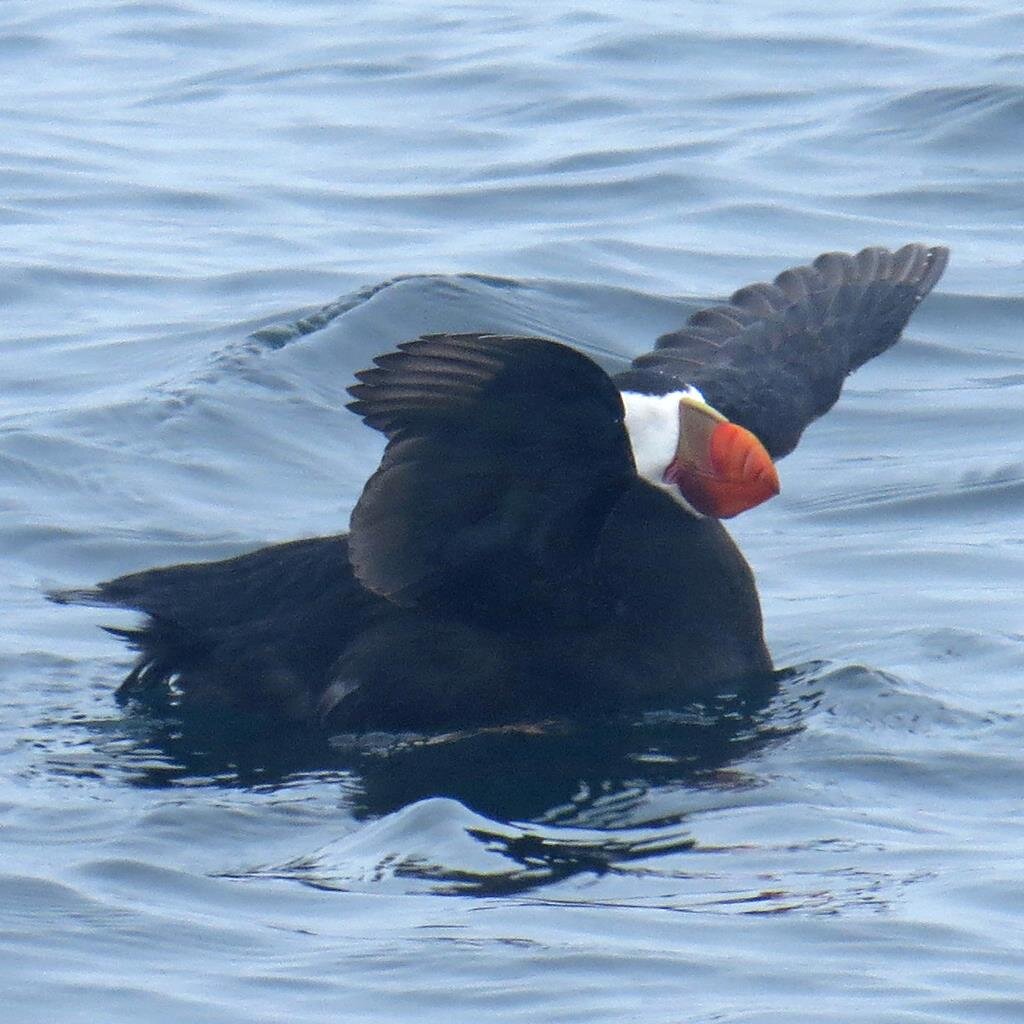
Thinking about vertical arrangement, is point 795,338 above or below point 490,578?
above

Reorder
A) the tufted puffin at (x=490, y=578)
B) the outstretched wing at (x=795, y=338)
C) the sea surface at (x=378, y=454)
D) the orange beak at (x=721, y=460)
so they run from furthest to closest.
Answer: the outstretched wing at (x=795, y=338), the orange beak at (x=721, y=460), the tufted puffin at (x=490, y=578), the sea surface at (x=378, y=454)

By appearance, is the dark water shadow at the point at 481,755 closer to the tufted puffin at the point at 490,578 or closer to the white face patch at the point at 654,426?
the tufted puffin at the point at 490,578

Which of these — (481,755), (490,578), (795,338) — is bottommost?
(481,755)

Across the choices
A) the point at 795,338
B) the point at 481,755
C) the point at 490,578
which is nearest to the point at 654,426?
the point at 490,578

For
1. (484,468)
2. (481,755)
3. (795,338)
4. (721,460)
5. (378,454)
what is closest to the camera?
(484,468)

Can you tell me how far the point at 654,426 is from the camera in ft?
18.3

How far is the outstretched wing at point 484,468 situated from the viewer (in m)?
4.88

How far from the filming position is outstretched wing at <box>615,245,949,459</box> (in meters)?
6.29

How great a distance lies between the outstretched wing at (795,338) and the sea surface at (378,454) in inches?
22.8

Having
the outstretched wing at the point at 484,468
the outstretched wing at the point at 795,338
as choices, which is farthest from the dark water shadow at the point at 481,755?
the outstretched wing at the point at 795,338

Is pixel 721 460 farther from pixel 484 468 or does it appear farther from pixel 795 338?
pixel 795 338

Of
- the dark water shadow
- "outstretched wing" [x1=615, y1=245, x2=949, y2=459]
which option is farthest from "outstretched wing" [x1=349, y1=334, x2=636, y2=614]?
"outstretched wing" [x1=615, y1=245, x2=949, y2=459]

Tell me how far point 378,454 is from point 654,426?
8.43ft

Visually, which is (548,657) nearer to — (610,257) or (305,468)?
(305,468)
